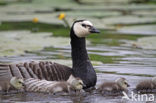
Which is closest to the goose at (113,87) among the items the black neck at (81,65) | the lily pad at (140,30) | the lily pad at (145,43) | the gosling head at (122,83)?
the gosling head at (122,83)

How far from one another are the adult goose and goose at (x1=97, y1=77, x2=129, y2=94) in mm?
399

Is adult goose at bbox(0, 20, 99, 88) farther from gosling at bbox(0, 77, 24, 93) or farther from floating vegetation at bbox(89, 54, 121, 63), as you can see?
floating vegetation at bbox(89, 54, 121, 63)

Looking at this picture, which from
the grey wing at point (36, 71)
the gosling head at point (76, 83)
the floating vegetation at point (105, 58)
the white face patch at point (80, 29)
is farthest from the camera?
the floating vegetation at point (105, 58)

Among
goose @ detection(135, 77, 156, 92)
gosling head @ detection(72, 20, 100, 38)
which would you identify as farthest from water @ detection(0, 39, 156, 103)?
gosling head @ detection(72, 20, 100, 38)

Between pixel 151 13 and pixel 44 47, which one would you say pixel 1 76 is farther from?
pixel 151 13

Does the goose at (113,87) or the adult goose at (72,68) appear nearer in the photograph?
the goose at (113,87)

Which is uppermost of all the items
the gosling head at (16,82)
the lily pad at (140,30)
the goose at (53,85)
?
the gosling head at (16,82)

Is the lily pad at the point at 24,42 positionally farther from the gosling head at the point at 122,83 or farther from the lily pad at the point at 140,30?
the gosling head at the point at 122,83

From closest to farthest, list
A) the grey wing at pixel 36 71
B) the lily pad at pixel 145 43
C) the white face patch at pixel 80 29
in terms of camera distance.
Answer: the grey wing at pixel 36 71 → the white face patch at pixel 80 29 → the lily pad at pixel 145 43

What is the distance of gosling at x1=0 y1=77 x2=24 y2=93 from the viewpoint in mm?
9297

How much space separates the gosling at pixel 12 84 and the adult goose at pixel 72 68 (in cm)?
28

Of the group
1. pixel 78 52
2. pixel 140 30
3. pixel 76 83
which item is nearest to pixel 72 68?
pixel 78 52

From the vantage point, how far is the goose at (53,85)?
9.33m

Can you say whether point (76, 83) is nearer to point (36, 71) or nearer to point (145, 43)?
point (36, 71)
